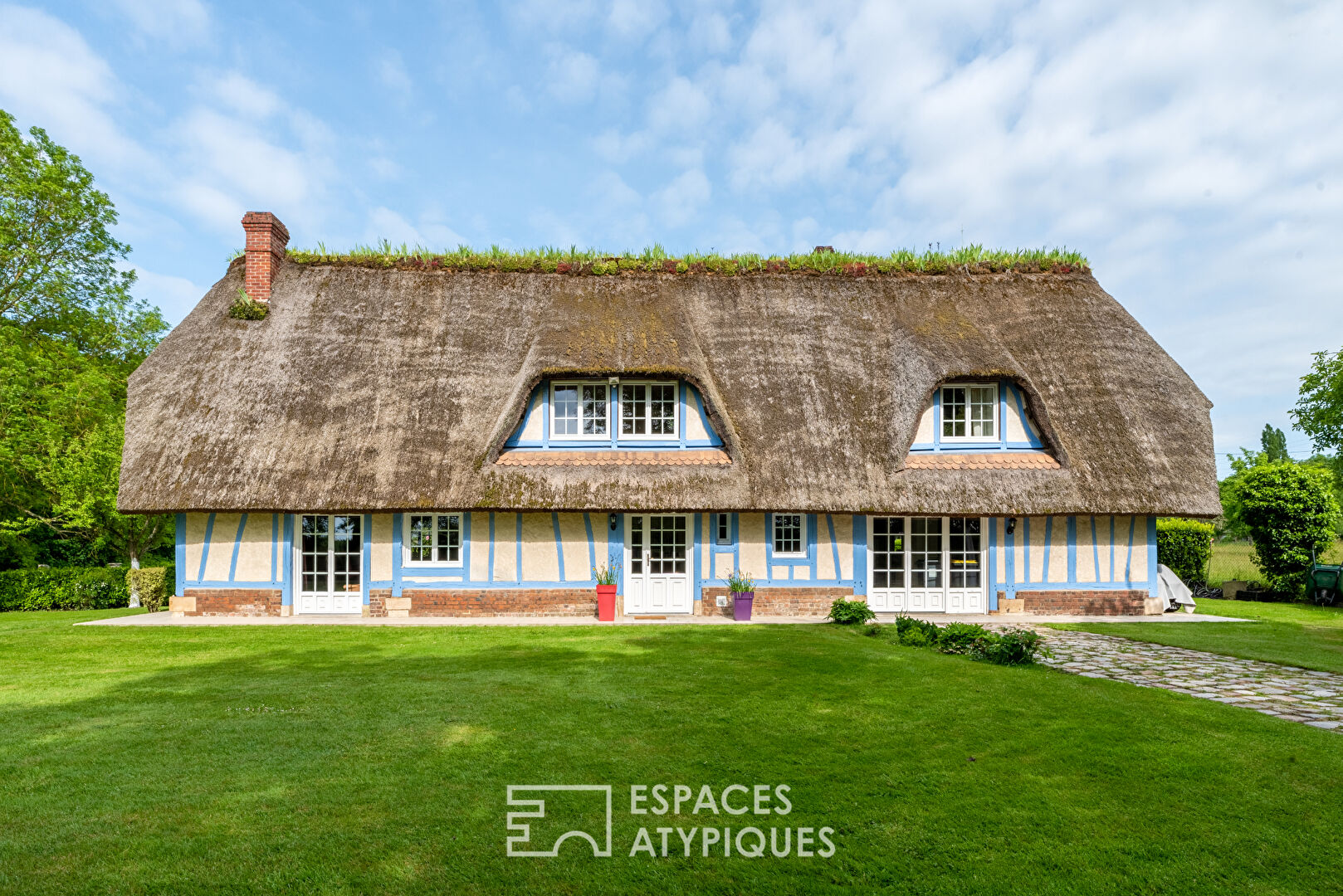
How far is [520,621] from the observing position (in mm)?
12148

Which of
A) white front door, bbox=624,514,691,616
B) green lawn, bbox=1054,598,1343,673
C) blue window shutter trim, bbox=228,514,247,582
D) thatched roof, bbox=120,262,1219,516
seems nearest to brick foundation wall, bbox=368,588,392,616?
thatched roof, bbox=120,262,1219,516

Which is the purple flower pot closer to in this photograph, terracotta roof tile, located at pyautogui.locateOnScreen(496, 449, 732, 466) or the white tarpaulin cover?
terracotta roof tile, located at pyautogui.locateOnScreen(496, 449, 732, 466)

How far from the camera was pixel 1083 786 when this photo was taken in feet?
14.5

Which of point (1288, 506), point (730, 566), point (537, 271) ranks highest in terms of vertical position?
point (537, 271)

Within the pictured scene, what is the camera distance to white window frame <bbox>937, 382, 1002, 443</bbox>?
13.2 metres

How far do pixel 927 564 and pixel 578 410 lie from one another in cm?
722

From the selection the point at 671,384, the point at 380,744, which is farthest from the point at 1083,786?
the point at 671,384

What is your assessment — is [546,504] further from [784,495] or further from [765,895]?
[765,895]

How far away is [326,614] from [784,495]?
855 centimetres

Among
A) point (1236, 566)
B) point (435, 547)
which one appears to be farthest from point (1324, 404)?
point (435, 547)

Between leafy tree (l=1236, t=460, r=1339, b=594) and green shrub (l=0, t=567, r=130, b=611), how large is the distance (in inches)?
1000

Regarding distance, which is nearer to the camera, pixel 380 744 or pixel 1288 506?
pixel 380 744

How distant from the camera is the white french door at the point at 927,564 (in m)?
13.1

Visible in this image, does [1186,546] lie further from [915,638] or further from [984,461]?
[915,638]
